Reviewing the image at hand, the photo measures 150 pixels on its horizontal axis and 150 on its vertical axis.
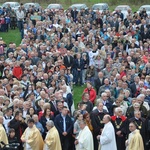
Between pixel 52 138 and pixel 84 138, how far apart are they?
942mm

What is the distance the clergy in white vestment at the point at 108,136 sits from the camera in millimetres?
15733

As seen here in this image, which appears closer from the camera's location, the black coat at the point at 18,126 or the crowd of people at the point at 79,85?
the crowd of people at the point at 79,85

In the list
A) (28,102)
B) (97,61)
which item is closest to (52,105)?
(28,102)

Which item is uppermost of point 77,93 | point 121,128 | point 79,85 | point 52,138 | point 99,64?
point 99,64

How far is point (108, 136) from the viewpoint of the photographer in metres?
15.7

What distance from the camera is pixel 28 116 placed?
16.7 metres

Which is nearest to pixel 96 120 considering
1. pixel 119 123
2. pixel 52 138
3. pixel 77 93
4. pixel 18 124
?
pixel 119 123

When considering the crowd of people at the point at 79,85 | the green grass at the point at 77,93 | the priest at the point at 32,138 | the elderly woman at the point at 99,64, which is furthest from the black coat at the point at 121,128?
the elderly woman at the point at 99,64

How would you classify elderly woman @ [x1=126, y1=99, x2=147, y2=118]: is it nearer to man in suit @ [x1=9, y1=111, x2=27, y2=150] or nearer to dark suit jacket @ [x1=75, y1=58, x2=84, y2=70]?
man in suit @ [x1=9, y1=111, x2=27, y2=150]

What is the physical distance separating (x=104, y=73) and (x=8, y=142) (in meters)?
8.09

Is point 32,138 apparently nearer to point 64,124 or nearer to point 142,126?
point 64,124

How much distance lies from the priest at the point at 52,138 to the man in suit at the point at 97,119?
1.53 metres

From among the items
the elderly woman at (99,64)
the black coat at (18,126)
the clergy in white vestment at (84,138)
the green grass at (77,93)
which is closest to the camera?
the clergy in white vestment at (84,138)

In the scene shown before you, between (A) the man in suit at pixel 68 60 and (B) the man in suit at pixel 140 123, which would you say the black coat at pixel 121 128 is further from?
(A) the man in suit at pixel 68 60
